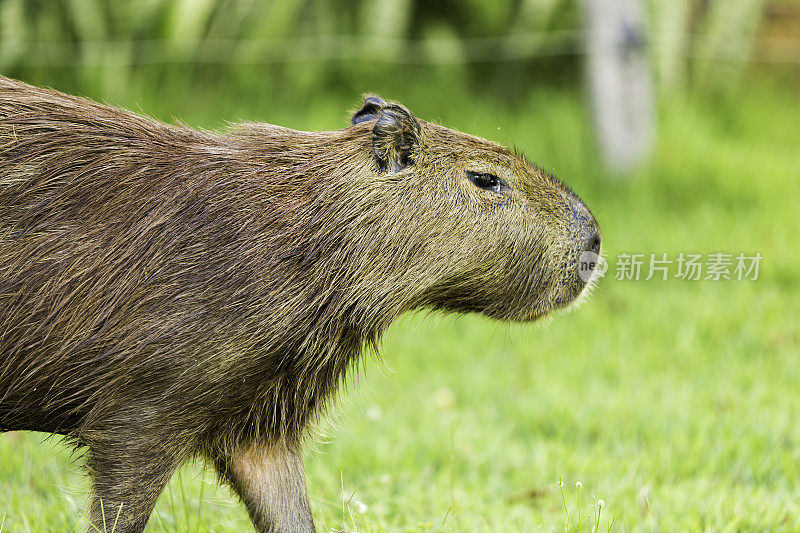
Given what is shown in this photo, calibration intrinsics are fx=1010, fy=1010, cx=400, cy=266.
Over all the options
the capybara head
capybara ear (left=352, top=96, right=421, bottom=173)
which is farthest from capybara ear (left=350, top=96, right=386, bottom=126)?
capybara ear (left=352, top=96, right=421, bottom=173)

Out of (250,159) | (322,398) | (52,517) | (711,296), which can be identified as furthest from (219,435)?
(711,296)

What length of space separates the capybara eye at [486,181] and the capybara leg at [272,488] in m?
0.93

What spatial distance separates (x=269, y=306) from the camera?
2566 millimetres

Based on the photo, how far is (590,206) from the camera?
6324 millimetres

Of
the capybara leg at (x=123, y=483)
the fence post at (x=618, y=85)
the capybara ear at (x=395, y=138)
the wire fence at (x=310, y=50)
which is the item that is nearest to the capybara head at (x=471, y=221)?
the capybara ear at (x=395, y=138)

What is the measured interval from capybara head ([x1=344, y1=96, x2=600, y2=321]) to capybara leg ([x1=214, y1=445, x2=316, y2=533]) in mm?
624

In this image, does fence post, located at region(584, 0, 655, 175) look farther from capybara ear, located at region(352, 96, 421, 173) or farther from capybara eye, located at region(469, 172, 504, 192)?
capybara ear, located at region(352, 96, 421, 173)

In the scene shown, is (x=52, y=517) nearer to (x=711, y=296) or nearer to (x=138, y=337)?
(x=138, y=337)

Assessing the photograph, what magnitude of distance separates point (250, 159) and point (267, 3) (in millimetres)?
4970

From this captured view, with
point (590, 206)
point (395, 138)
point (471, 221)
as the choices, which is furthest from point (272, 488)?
point (590, 206)

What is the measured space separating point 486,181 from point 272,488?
1.07m

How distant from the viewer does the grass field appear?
11.3ft

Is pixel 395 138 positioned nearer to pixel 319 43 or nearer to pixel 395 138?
pixel 395 138

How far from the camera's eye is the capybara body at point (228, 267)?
8.35 ft
